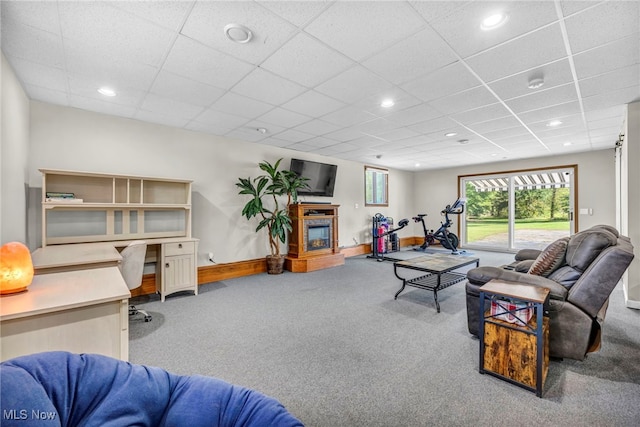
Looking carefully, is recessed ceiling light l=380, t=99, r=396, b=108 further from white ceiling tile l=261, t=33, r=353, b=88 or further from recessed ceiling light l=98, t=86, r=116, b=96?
recessed ceiling light l=98, t=86, r=116, b=96

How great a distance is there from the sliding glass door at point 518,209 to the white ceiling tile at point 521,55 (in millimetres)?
5682

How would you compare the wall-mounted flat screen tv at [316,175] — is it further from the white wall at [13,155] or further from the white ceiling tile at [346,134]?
the white wall at [13,155]

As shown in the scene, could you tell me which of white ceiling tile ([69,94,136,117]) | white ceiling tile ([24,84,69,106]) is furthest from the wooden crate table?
white ceiling tile ([24,84,69,106])

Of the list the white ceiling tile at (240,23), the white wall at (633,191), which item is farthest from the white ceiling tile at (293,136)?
the white wall at (633,191)

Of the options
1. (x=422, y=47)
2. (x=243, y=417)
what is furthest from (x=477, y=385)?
(x=422, y=47)

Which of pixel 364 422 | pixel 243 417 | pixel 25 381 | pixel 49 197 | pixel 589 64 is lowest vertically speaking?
pixel 364 422

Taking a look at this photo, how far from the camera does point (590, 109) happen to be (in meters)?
3.64

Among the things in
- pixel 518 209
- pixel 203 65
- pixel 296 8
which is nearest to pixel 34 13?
pixel 203 65

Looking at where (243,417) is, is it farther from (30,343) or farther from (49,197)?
(49,197)

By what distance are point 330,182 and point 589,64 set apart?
4.82 m

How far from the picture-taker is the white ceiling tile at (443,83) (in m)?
2.67

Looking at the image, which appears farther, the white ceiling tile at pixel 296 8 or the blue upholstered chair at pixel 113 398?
the white ceiling tile at pixel 296 8

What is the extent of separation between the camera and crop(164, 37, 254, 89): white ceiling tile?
2321mm

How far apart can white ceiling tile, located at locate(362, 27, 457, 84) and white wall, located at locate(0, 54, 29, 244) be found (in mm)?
3284
